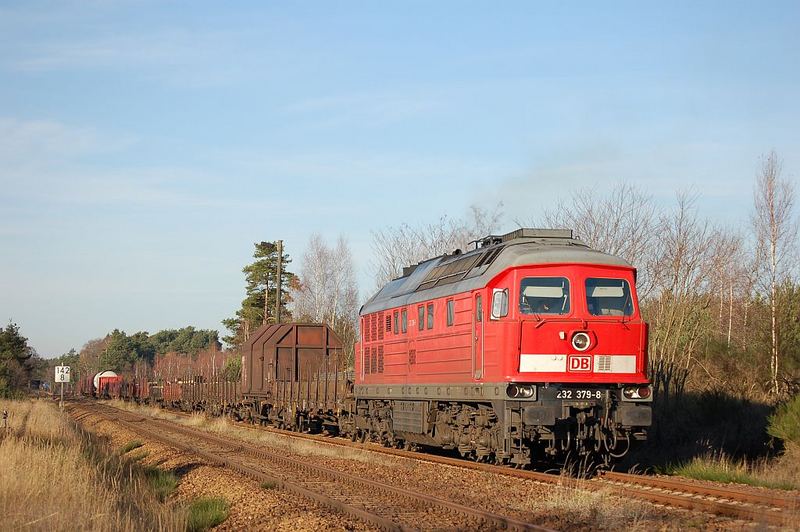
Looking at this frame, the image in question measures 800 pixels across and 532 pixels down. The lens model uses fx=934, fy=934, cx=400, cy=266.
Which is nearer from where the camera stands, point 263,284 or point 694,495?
point 694,495

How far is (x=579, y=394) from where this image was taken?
1594cm

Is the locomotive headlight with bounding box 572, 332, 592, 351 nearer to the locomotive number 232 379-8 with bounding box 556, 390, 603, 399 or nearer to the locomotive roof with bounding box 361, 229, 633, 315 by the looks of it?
the locomotive number 232 379-8 with bounding box 556, 390, 603, 399

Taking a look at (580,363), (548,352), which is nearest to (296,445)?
(548,352)

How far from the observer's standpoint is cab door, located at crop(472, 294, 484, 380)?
16938 mm

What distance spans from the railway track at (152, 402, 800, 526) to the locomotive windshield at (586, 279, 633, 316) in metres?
2.84

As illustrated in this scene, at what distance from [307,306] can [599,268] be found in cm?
5018

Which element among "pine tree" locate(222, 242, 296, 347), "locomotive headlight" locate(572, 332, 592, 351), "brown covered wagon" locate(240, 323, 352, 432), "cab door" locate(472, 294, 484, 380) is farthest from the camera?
"pine tree" locate(222, 242, 296, 347)

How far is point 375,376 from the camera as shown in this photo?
78.2ft

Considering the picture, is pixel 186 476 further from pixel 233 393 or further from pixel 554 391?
pixel 233 393

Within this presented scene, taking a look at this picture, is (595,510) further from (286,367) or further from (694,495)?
(286,367)

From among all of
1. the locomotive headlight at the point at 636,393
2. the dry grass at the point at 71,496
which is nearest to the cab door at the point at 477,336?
the locomotive headlight at the point at 636,393

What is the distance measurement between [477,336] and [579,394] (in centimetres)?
222

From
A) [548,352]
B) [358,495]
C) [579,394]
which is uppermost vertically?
[548,352]

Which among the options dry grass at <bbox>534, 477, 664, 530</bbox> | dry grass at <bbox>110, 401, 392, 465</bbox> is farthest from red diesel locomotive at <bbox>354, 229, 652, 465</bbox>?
dry grass at <bbox>110, 401, 392, 465</bbox>
